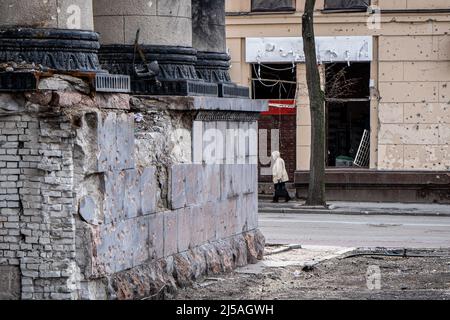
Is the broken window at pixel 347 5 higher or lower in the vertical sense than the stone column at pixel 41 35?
higher

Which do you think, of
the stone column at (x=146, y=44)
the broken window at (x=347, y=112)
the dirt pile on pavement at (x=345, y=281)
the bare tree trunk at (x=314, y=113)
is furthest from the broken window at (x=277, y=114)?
the stone column at (x=146, y=44)

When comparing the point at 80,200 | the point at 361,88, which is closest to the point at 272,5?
the point at 361,88

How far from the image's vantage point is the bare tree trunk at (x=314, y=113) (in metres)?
30.2

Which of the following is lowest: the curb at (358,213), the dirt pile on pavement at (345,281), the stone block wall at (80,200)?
the curb at (358,213)

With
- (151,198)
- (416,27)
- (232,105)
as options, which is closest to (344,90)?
(416,27)

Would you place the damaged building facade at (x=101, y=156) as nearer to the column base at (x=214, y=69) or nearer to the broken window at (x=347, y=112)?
the column base at (x=214, y=69)

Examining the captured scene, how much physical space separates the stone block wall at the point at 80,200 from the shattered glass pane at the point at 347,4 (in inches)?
801

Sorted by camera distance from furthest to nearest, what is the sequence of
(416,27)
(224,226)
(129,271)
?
(416,27) → (224,226) → (129,271)

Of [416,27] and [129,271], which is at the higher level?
[416,27]

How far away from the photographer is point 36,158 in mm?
11547

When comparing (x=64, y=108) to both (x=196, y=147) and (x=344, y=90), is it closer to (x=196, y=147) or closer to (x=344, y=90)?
(x=196, y=147)

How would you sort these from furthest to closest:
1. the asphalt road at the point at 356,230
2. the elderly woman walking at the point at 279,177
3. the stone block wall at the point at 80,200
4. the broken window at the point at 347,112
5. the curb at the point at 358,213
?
the broken window at the point at 347,112, the elderly woman walking at the point at 279,177, the curb at the point at 358,213, the asphalt road at the point at 356,230, the stone block wall at the point at 80,200

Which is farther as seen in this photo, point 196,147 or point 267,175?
point 267,175

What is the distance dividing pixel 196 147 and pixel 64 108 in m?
3.57
